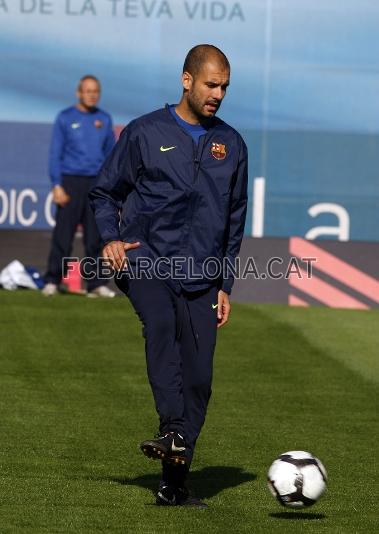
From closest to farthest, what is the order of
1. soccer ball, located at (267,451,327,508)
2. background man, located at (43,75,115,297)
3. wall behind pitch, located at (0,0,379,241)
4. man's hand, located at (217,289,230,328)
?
soccer ball, located at (267,451,327,508) < man's hand, located at (217,289,230,328) < background man, located at (43,75,115,297) < wall behind pitch, located at (0,0,379,241)

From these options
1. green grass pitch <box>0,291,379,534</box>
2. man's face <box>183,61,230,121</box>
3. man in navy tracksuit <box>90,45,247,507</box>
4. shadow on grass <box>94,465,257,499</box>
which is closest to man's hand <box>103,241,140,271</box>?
man in navy tracksuit <box>90,45,247,507</box>

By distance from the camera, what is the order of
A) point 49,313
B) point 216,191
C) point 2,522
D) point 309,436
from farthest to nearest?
point 49,313 → point 309,436 → point 216,191 → point 2,522

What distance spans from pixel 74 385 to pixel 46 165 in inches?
278

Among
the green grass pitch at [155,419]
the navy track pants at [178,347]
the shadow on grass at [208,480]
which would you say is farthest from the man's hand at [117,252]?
the shadow on grass at [208,480]

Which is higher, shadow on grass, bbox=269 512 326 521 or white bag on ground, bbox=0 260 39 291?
shadow on grass, bbox=269 512 326 521

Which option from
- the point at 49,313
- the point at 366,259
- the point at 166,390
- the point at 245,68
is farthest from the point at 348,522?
the point at 245,68

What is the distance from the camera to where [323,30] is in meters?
18.1

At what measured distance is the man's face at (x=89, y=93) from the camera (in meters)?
16.8

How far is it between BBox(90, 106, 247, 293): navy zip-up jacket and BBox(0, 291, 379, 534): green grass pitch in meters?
1.17

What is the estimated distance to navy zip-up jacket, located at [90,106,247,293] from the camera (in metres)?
7.46

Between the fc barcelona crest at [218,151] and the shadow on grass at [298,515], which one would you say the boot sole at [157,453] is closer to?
the shadow on grass at [298,515]

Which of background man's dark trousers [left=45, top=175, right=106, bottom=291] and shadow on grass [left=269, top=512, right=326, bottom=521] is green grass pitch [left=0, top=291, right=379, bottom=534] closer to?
shadow on grass [left=269, top=512, right=326, bottom=521]

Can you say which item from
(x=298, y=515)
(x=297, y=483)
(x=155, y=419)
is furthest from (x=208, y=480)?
(x=155, y=419)

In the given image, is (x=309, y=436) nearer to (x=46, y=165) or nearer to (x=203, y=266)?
(x=203, y=266)
